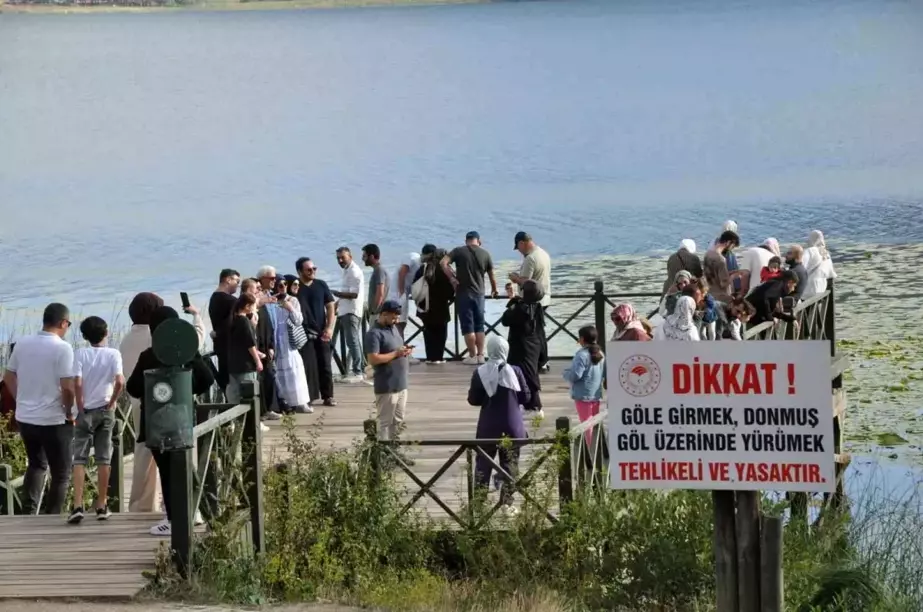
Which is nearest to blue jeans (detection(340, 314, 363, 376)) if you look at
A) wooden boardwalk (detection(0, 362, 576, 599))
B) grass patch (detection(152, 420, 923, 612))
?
wooden boardwalk (detection(0, 362, 576, 599))

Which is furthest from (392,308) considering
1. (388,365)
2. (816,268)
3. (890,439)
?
(890,439)

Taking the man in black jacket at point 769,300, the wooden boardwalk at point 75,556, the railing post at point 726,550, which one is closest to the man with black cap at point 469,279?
the man in black jacket at point 769,300

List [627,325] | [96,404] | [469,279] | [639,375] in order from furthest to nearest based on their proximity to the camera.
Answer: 1. [469,279]
2. [627,325]
3. [96,404]
4. [639,375]

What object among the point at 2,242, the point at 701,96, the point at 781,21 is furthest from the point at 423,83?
the point at 2,242

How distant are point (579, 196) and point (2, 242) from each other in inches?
763

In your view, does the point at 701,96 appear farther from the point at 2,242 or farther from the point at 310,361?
the point at 310,361

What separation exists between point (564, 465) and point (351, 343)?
21.6 feet

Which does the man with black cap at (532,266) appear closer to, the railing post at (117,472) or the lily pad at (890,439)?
the lily pad at (890,439)

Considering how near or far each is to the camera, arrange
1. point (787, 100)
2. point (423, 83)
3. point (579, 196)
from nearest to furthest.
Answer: point (579, 196), point (787, 100), point (423, 83)

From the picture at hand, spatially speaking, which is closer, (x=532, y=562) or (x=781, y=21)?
(x=532, y=562)

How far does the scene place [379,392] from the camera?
1396cm

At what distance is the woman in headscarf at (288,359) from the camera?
51.9 ft

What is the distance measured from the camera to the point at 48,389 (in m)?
11.4

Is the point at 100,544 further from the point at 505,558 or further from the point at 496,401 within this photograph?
the point at 496,401
